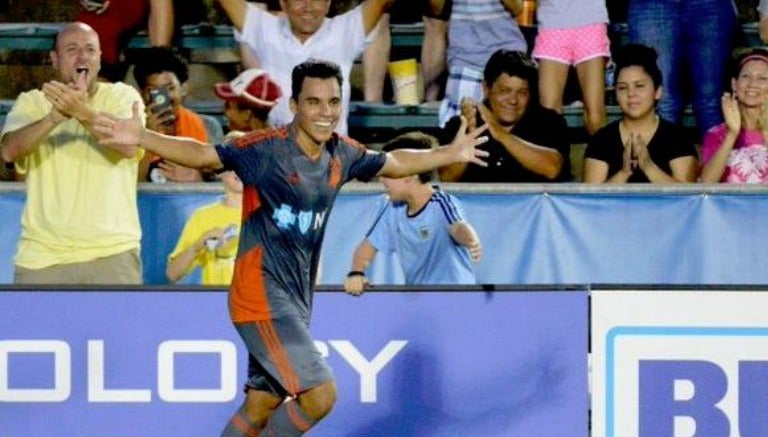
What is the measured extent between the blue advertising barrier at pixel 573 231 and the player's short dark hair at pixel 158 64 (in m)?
1.10

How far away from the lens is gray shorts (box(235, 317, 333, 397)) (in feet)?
26.9

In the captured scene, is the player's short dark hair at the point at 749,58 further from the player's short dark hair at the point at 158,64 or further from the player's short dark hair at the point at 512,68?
the player's short dark hair at the point at 158,64

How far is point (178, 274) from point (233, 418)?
4.41 ft

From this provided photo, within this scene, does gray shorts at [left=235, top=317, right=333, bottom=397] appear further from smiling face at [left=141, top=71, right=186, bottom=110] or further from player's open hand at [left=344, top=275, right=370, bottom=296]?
smiling face at [left=141, top=71, right=186, bottom=110]

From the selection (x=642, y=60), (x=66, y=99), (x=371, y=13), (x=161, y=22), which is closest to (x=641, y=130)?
(x=642, y=60)

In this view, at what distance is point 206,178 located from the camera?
10.8 meters

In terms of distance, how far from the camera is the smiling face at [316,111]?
27.1 feet

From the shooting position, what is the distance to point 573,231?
31.7ft

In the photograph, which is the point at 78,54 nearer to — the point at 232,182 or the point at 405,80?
the point at 232,182

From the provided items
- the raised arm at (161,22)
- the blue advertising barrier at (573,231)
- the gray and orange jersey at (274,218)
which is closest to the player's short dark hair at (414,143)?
the blue advertising barrier at (573,231)

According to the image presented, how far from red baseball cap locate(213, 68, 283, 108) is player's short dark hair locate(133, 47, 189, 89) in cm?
26

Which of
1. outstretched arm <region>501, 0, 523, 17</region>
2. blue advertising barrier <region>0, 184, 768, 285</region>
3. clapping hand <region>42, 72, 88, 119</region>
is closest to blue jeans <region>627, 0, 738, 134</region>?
outstretched arm <region>501, 0, 523, 17</region>

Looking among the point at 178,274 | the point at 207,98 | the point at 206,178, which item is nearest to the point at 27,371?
the point at 178,274

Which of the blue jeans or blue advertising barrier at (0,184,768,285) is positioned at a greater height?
the blue jeans
